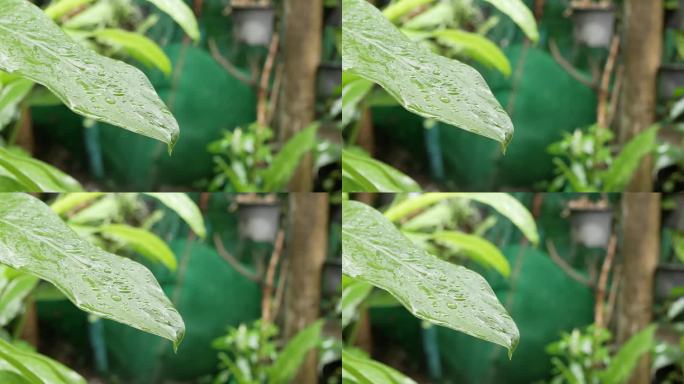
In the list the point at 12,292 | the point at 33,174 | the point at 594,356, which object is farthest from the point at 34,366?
the point at 594,356

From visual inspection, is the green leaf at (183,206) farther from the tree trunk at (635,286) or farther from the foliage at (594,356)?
the tree trunk at (635,286)

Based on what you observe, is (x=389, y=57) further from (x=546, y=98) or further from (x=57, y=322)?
(x=57, y=322)

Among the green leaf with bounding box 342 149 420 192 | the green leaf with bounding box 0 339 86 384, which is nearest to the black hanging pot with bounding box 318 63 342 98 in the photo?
the green leaf with bounding box 342 149 420 192

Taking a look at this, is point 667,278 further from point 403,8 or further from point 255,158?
point 255,158

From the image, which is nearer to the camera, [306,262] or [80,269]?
[80,269]

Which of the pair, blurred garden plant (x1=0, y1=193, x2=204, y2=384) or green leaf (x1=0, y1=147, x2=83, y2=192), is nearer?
blurred garden plant (x1=0, y1=193, x2=204, y2=384)

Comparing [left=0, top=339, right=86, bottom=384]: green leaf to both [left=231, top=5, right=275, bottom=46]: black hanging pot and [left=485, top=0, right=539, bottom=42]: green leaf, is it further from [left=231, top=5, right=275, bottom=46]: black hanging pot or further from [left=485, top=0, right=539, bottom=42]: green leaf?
[left=485, top=0, right=539, bottom=42]: green leaf

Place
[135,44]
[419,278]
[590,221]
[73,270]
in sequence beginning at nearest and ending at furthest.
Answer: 1. [73,270]
2. [419,278]
3. [135,44]
4. [590,221]
